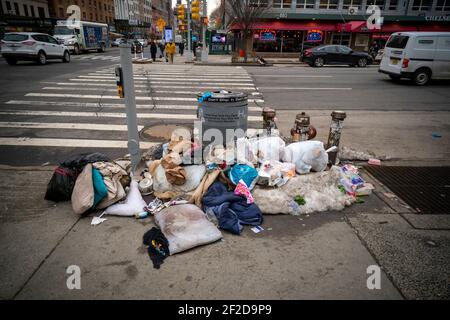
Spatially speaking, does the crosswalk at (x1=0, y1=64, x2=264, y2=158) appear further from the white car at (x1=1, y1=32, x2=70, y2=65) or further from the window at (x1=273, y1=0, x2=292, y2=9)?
the window at (x1=273, y1=0, x2=292, y2=9)

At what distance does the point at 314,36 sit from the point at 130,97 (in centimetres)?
3104

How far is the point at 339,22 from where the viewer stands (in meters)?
30.8

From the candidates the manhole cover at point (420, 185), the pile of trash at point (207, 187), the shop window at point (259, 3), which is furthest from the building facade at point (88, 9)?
the manhole cover at point (420, 185)

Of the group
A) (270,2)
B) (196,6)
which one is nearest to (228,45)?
(270,2)

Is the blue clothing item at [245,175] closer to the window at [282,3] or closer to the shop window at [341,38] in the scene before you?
the window at [282,3]

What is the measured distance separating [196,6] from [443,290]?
22826mm

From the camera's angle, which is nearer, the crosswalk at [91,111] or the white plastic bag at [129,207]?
the white plastic bag at [129,207]

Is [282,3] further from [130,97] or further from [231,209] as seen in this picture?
[231,209]

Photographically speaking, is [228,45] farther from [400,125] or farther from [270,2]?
[400,125]

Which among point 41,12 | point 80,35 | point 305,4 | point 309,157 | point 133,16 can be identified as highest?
point 133,16

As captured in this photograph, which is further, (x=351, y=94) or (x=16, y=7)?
(x=16, y=7)

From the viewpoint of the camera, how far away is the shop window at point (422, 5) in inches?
1246

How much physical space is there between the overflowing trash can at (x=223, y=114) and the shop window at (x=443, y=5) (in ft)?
127

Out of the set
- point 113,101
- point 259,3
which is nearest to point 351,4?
point 259,3
